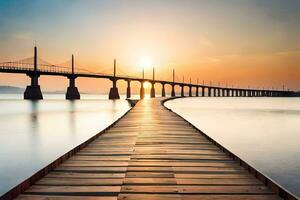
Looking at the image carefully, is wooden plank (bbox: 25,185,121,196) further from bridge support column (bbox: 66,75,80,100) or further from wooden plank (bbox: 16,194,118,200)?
bridge support column (bbox: 66,75,80,100)

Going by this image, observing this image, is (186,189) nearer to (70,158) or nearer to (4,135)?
(70,158)

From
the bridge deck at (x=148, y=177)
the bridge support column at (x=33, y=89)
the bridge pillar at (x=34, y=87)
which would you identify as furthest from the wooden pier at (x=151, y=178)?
the bridge support column at (x=33, y=89)

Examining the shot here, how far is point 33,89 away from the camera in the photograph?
103 meters

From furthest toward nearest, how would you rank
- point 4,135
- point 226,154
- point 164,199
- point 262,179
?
point 4,135 → point 226,154 → point 262,179 → point 164,199

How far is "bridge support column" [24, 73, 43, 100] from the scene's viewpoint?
99.1 metres

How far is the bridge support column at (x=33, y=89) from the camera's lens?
325ft

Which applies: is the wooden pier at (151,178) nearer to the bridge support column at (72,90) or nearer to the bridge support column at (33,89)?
the bridge support column at (33,89)

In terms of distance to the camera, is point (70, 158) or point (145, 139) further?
point (145, 139)

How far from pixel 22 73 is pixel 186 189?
9823cm

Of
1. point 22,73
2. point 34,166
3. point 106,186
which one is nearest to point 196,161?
point 106,186

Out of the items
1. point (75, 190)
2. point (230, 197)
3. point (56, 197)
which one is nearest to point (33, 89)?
point (75, 190)

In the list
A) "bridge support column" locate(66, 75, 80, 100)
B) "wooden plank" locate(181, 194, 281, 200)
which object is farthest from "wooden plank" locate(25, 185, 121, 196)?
"bridge support column" locate(66, 75, 80, 100)

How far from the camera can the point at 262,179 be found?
6.45 m

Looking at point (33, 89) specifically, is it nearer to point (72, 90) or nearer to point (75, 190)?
point (72, 90)
